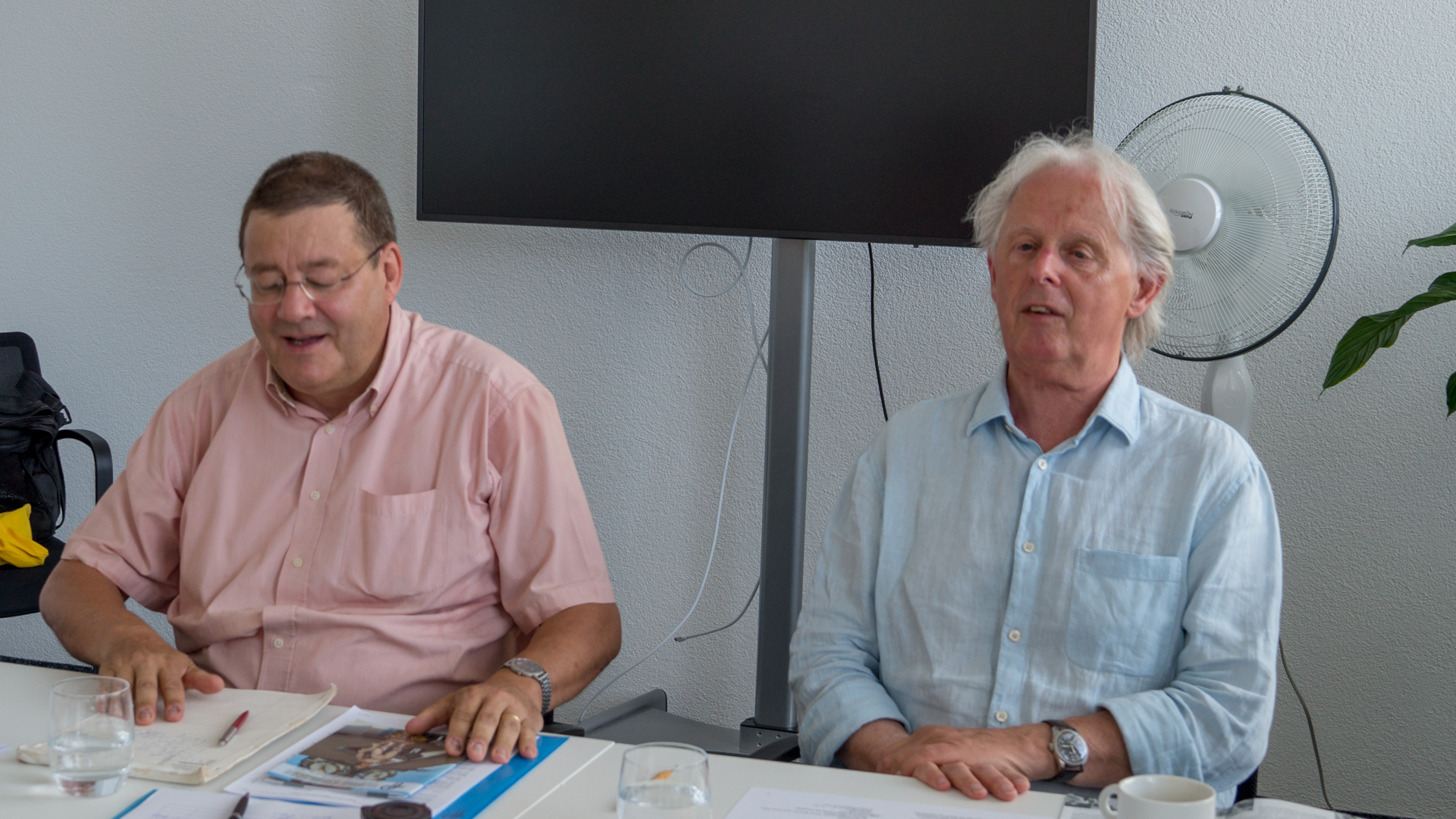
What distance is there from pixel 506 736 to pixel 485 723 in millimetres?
32

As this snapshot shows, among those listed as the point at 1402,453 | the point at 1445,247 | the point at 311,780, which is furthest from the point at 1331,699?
the point at 311,780

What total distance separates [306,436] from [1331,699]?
199cm

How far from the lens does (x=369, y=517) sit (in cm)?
171

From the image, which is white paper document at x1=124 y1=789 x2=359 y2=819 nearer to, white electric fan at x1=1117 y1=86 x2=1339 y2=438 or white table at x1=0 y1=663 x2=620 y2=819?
white table at x1=0 y1=663 x2=620 y2=819

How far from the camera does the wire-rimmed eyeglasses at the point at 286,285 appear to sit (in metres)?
1.71

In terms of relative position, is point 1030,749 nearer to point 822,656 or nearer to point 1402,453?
point 822,656

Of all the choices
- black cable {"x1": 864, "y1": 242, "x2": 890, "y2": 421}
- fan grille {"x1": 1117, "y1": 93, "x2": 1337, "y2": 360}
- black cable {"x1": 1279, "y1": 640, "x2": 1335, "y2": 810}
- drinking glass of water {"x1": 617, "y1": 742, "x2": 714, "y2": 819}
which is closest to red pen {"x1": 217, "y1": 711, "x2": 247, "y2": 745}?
drinking glass of water {"x1": 617, "y1": 742, "x2": 714, "y2": 819}

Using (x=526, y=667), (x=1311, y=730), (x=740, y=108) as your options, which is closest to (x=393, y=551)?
(x=526, y=667)

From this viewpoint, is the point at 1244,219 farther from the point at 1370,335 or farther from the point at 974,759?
the point at 974,759

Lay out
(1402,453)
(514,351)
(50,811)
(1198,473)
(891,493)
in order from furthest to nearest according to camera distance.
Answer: (514,351), (1402,453), (891,493), (1198,473), (50,811)

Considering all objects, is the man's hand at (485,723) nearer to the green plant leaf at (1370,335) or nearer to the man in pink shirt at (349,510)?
the man in pink shirt at (349,510)

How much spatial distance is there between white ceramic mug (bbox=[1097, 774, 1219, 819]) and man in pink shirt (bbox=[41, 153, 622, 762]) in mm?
834

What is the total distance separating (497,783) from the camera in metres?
1.17

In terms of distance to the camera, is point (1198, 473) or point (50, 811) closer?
point (50, 811)
